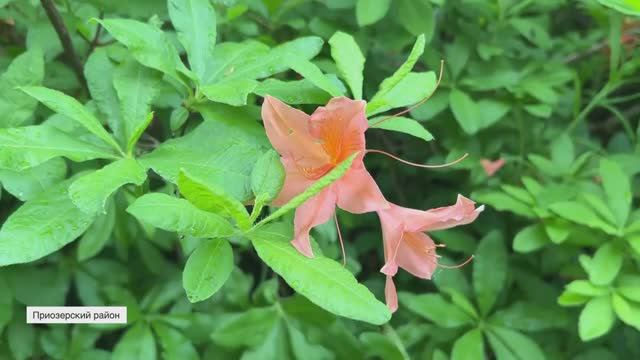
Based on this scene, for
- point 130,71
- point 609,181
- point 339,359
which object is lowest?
point 339,359

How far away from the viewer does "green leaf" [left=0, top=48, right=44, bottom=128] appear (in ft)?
2.93

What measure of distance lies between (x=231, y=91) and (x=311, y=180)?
0.13 metres

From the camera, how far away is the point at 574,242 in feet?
3.77

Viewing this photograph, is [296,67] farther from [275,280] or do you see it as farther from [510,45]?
[510,45]

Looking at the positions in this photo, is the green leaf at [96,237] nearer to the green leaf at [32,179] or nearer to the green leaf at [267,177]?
the green leaf at [32,179]

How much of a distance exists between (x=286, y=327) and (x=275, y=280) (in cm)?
8

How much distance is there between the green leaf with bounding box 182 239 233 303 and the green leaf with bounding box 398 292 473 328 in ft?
1.64

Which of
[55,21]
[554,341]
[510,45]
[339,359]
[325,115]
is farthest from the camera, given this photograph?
[510,45]

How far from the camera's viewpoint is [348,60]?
0.80m

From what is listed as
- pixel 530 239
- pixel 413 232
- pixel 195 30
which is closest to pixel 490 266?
pixel 530 239

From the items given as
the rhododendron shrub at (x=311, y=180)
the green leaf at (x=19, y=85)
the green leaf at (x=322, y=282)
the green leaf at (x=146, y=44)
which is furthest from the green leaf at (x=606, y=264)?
the green leaf at (x=19, y=85)

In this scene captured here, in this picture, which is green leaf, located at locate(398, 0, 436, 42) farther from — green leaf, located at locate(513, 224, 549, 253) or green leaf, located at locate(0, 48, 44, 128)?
green leaf, located at locate(0, 48, 44, 128)

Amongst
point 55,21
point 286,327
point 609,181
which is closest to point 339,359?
point 286,327

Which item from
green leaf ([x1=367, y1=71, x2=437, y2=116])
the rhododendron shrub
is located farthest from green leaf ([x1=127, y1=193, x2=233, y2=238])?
green leaf ([x1=367, y1=71, x2=437, y2=116])
